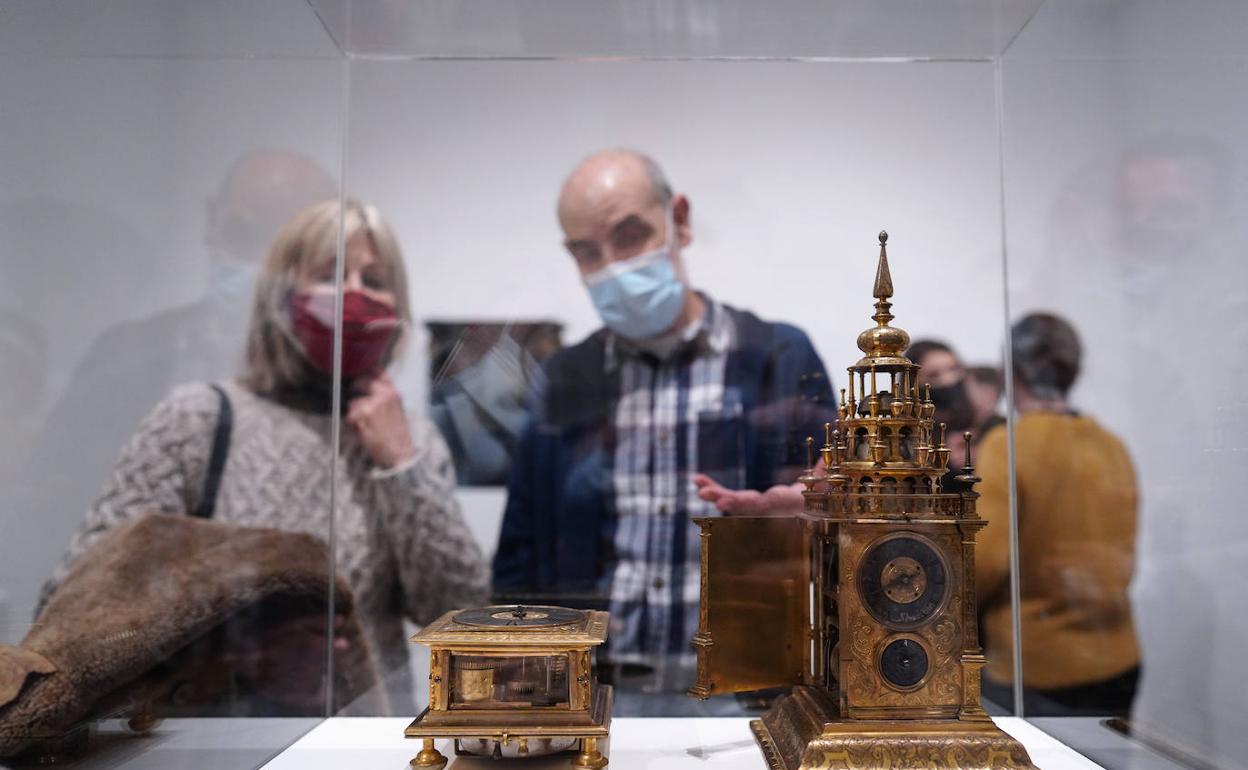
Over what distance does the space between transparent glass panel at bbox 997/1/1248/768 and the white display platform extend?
0.60ft

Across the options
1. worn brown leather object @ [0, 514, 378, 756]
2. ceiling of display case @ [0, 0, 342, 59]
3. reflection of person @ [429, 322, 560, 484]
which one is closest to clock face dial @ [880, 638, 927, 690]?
reflection of person @ [429, 322, 560, 484]

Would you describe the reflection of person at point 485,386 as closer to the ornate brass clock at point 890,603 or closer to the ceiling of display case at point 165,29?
the ornate brass clock at point 890,603

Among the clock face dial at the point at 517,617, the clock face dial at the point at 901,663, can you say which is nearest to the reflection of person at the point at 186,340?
the clock face dial at the point at 517,617

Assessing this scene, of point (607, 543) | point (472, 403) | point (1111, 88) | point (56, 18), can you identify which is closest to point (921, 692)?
point (607, 543)

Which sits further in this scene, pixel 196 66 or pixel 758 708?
pixel 758 708

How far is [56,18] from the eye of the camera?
2.34m

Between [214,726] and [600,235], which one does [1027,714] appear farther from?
[214,726]

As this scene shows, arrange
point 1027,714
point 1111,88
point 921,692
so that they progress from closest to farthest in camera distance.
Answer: point 921,692 < point 1111,88 < point 1027,714

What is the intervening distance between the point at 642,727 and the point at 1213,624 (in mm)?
1936

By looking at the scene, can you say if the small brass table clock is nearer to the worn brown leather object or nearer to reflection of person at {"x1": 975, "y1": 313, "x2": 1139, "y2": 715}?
the worn brown leather object

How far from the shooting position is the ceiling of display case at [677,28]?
355 centimetres

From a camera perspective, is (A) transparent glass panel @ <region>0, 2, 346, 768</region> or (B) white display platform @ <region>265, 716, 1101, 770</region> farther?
(B) white display platform @ <region>265, 716, 1101, 770</region>

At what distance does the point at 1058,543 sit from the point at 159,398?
331 cm

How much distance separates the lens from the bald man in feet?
11.9
